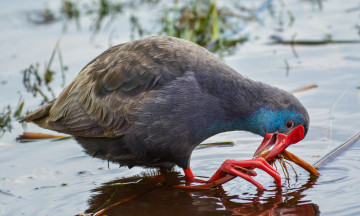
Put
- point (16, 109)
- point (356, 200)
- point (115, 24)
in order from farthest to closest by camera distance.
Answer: point (115, 24)
point (16, 109)
point (356, 200)

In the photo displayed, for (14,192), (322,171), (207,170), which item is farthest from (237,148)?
(14,192)

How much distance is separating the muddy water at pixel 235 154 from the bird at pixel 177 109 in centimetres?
25

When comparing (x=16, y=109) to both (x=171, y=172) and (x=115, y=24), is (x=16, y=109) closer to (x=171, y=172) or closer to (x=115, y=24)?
(x=171, y=172)

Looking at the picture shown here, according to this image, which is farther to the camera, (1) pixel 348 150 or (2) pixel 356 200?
(1) pixel 348 150

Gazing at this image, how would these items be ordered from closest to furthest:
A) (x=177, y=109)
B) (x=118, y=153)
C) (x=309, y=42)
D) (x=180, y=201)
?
(x=177, y=109) < (x=180, y=201) < (x=118, y=153) < (x=309, y=42)

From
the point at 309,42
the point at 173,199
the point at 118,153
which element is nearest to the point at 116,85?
the point at 118,153

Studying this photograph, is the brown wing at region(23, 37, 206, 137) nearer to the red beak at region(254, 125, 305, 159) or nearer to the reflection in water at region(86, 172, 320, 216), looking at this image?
the reflection in water at region(86, 172, 320, 216)

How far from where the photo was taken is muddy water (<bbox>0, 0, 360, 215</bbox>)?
15.8ft

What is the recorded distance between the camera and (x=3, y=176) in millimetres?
5500

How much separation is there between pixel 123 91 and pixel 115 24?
15.0 feet

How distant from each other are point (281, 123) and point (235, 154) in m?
0.85

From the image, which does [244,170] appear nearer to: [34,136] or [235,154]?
[235,154]

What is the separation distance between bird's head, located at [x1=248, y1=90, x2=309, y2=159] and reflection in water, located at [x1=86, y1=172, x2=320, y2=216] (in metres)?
0.36

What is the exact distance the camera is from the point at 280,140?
492cm
